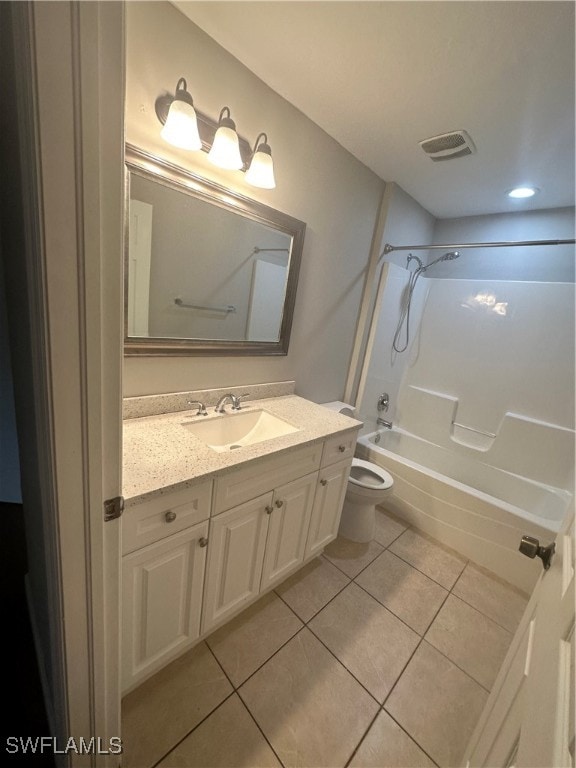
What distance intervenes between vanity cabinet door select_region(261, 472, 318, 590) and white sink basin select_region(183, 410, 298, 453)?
258 millimetres

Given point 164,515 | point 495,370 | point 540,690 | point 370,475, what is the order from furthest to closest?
point 495,370 → point 370,475 → point 164,515 → point 540,690

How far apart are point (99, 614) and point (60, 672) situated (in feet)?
0.71

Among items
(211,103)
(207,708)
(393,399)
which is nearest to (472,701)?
(207,708)

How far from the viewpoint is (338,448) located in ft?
5.07

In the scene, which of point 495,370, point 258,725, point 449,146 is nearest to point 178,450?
point 258,725

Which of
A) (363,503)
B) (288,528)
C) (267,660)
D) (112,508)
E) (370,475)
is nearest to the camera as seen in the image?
(112,508)

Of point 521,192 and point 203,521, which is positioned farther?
point 521,192

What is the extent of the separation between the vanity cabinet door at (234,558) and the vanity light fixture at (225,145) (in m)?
1.35

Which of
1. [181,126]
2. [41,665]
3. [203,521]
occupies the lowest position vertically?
[41,665]

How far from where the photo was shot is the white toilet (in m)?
1.90

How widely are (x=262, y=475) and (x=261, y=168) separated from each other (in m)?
1.29

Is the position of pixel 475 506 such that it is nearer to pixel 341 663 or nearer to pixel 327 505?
pixel 327 505

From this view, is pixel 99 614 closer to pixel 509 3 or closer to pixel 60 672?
pixel 60 672

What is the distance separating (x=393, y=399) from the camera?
2934mm
